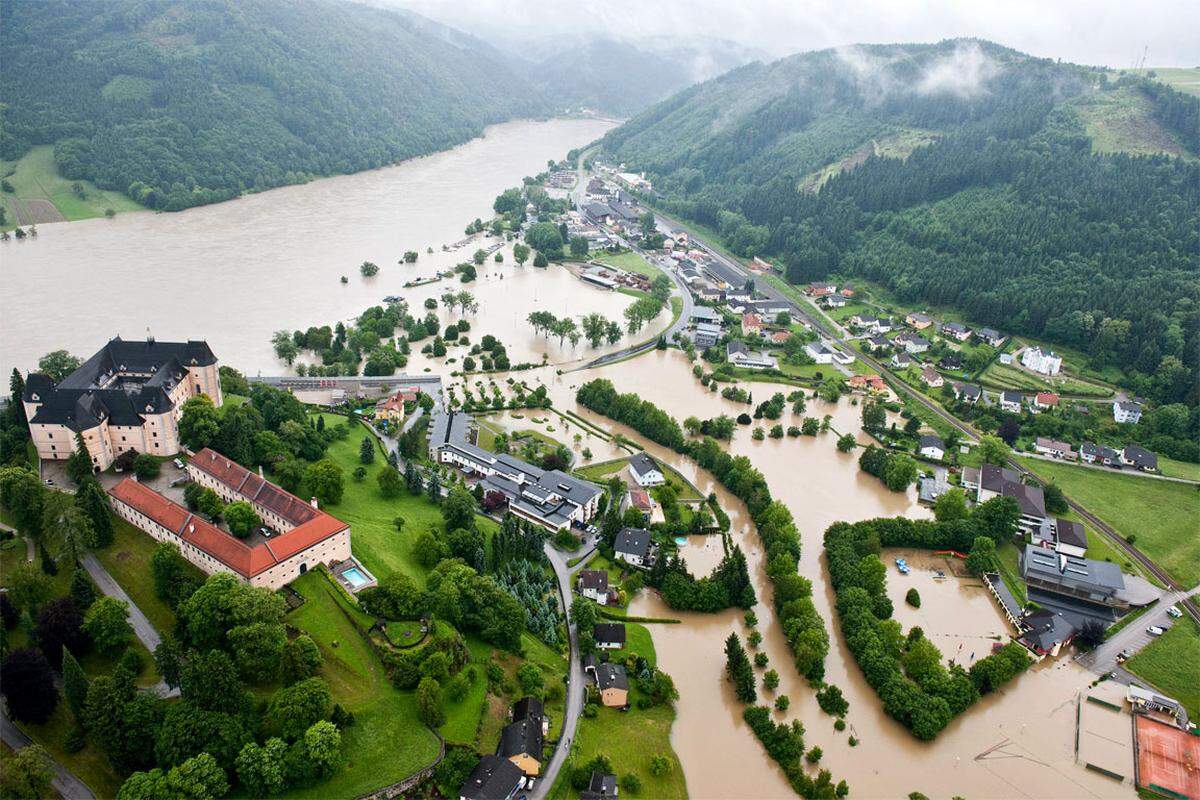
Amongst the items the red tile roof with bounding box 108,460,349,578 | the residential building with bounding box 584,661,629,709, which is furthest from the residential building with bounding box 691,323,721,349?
the red tile roof with bounding box 108,460,349,578

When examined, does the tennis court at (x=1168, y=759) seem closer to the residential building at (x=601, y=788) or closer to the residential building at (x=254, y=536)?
the residential building at (x=601, y=788)

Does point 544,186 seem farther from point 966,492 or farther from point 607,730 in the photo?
point 607,730

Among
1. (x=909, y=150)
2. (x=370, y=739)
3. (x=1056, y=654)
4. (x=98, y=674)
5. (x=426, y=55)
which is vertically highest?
(x=426, y=55)

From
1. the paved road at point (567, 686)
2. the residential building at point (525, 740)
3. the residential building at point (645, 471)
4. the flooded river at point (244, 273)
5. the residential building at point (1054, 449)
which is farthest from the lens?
the flooded river at point (244, 273)

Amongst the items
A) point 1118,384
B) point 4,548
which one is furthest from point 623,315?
point 4,548

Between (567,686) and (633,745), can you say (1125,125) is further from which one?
(633,745)

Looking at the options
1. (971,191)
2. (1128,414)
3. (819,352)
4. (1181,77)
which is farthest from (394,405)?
(1181,77)

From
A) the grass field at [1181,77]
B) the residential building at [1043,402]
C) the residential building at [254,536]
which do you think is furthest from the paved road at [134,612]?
the grass field at [1181,77]
